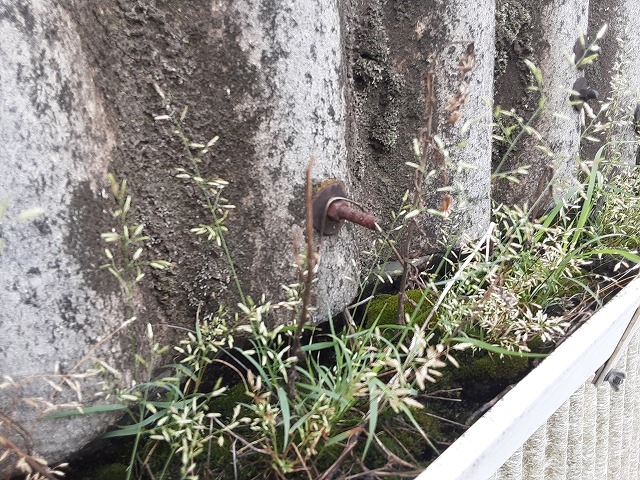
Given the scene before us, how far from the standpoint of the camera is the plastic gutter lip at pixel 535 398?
864mm

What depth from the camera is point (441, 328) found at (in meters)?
1.24

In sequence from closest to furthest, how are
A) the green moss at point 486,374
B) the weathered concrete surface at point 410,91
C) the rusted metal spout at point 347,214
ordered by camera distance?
the rusted metal spout at point 347,214
the green moss at point 486,374
the weathered concrete surface at point 410,91

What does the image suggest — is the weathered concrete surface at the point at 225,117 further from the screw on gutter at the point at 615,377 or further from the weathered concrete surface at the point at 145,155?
the screw on gutter at the point at 615,377

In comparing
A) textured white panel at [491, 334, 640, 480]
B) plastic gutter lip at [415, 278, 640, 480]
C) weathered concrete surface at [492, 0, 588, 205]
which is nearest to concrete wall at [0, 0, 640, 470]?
weathered concrete surface at [492, 0, 588, 205]

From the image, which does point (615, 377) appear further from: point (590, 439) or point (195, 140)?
point (195, 140)

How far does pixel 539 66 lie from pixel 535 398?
99cm

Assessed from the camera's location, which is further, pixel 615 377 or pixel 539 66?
pixel 539 66

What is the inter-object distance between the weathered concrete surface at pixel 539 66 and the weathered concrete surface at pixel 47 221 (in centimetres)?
113

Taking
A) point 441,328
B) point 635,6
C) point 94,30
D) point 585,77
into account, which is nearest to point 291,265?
point 441,328

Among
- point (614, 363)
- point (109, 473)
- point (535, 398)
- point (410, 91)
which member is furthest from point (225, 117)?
point (614, 363)

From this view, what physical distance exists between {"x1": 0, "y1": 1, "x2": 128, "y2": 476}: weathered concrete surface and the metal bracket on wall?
1.05m

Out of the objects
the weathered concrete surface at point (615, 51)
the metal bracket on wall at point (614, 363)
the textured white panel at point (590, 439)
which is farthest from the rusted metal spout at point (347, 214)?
the weathered concrete surface at point (615, 51)

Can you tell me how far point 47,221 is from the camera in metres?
0.76

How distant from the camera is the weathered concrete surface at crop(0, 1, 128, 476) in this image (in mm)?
729
